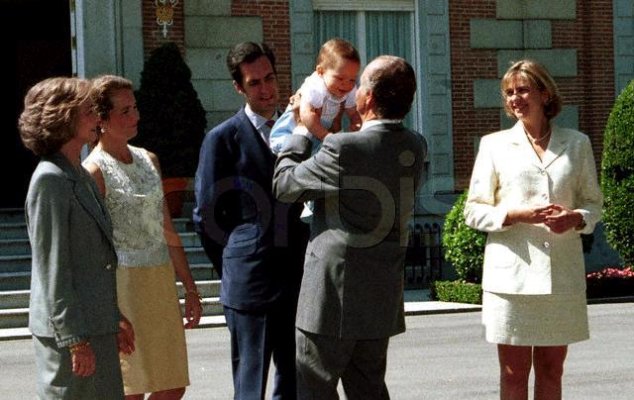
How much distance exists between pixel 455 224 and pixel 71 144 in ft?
40.8

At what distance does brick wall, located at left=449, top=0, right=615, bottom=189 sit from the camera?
2016 centimetres

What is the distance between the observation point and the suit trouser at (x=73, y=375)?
5.01 meters

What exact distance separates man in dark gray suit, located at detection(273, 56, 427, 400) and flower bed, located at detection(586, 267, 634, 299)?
12306 mm

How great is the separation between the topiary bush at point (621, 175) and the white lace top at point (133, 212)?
12.6 metres

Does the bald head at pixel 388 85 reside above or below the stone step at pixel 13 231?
above

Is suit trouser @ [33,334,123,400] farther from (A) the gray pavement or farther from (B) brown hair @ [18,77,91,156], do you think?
(A) the gray pavement

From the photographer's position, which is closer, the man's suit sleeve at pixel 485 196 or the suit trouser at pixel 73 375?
the suit trouser at pixel 73 375

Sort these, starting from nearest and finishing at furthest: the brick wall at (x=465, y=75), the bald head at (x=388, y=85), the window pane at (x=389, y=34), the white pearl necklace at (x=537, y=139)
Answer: the bald head at (x=388, y=85) → the white pearl necklace at (x=537, y=139) → the window pane at (x=389, y=34) → the brick wall at (x=465, y=75)

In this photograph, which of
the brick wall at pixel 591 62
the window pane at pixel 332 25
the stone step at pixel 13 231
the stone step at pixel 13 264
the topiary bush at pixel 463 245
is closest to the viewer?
the topiary bush at pixel 463 245

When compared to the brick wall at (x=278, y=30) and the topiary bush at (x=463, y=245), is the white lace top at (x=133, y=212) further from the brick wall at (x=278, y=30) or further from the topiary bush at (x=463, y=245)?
the brick wall at (x=278, y=30)

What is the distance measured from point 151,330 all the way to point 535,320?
1776 mm

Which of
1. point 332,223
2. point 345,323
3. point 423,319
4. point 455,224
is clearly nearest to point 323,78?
point 332,223

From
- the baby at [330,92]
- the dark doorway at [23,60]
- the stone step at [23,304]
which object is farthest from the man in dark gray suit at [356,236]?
the dark doorway at [23,60]

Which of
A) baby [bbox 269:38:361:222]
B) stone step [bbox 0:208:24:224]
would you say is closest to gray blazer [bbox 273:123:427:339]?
baby [bbox 269:38:361:222]
